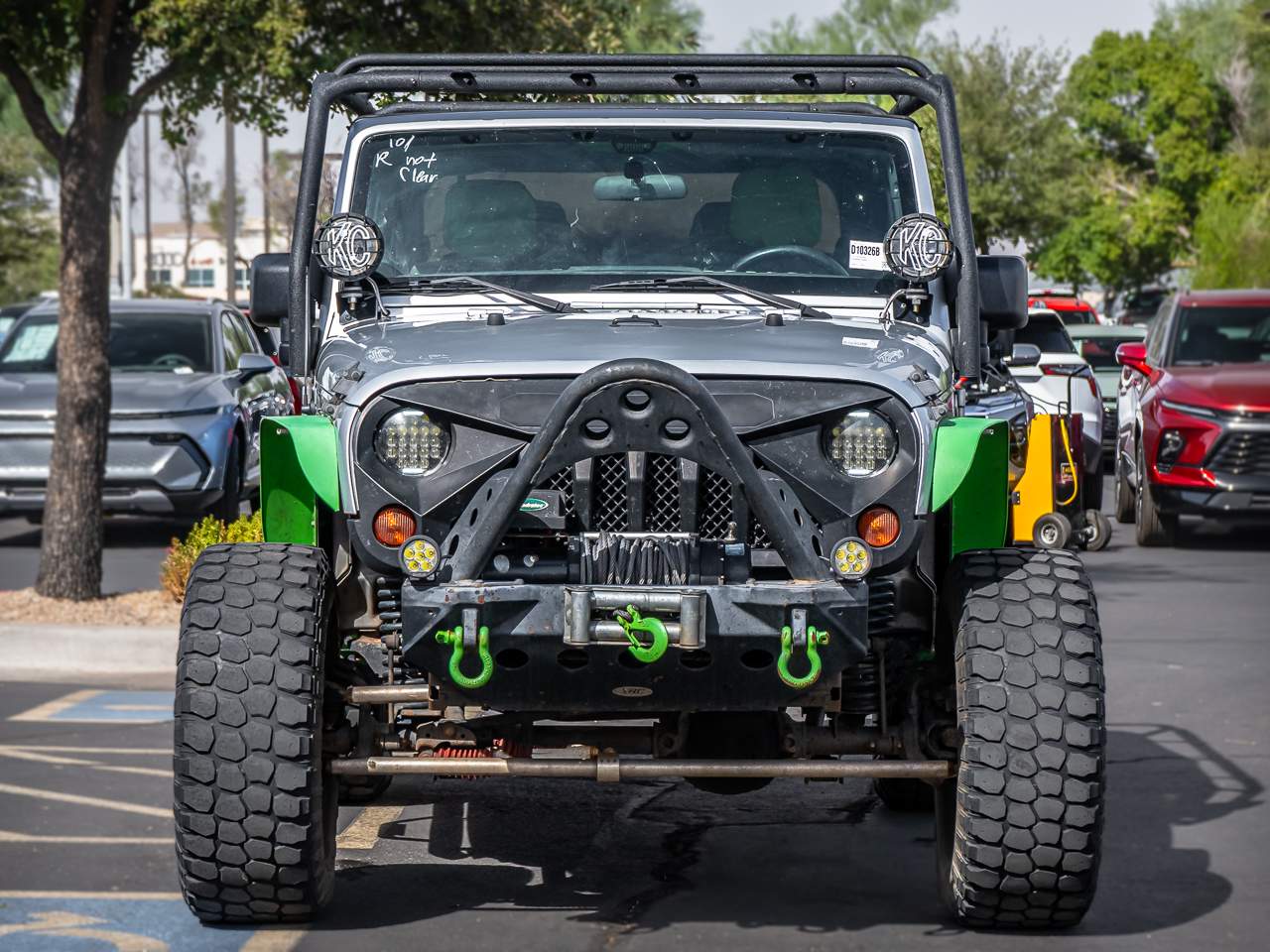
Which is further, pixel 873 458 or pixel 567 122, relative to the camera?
pixel 567 122

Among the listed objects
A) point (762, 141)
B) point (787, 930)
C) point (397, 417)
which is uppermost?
point (762, 141)

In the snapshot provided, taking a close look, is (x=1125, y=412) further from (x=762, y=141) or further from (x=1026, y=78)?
(x=1026, y=78)

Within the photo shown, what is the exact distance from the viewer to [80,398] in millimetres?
11664

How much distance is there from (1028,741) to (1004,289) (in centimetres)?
173

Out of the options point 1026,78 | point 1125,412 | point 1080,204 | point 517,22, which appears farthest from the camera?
point 1080,204

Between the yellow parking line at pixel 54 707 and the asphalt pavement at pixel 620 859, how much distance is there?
30 millimetres

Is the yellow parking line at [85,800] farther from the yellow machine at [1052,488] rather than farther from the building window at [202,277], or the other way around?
the building window at [202,277]

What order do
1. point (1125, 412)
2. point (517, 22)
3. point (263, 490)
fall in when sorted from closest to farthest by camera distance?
point (263, 490), point (517, 22), point (1125, 412)

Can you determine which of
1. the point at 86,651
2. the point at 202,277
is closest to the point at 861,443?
the point at 86,651

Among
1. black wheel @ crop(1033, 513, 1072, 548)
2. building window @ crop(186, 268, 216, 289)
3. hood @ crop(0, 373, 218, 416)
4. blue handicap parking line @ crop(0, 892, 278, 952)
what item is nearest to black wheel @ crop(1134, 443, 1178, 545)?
black wheel @ crop(1033, 513, 1072, 548)

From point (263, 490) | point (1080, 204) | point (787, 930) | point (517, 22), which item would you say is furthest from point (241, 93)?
point (1080, 204)

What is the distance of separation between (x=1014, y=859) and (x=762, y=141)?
2.44 metres

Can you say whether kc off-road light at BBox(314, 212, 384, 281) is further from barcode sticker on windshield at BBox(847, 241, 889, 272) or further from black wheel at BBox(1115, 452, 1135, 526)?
black wheel at BBox(1115, 452, 1135, 526)

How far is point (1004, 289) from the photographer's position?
651 centimetres
